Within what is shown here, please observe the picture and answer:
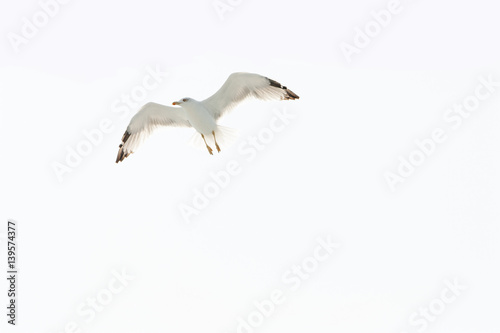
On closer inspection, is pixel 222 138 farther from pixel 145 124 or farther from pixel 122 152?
pixel 122 152

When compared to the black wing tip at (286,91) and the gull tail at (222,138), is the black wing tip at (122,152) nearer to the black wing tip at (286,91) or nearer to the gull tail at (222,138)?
the gull tail at (222,138)

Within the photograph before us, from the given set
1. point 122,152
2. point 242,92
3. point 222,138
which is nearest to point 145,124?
point 122,152

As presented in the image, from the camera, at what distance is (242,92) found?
33.4 feet

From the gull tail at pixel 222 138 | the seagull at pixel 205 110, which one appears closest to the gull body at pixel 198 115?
the seagull at pixel 205 110

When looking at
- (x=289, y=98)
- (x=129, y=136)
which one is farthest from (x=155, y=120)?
(x=289, y=98)

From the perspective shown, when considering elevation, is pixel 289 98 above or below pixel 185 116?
below

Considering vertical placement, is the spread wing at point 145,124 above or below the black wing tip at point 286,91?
above

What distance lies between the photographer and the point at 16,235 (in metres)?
10.5

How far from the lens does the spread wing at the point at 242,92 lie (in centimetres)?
995

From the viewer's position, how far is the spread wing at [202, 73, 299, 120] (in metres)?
9.95

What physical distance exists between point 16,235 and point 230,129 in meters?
3.47

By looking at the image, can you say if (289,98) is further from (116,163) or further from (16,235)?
(16,235)

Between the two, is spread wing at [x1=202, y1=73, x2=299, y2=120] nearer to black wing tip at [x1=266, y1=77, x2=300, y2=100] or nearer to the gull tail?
black wing tip at [x1=266, y1=77, x2=300, y2=100]

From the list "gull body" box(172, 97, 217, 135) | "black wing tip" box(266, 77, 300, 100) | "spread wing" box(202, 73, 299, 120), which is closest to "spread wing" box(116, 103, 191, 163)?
"gull body" box(172, 97, 217, 135)
